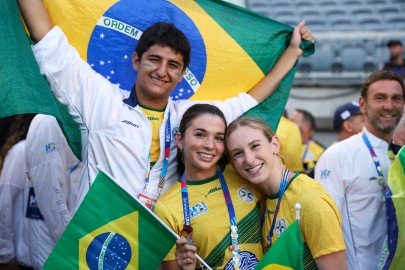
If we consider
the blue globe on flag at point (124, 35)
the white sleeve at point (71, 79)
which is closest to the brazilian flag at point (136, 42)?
the blue globe on flag at point (124, 35)

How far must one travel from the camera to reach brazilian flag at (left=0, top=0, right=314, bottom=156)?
13.3 ft

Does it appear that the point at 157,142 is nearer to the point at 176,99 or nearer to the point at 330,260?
the point at 176,99

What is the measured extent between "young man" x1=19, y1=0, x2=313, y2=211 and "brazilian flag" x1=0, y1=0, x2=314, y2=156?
0.13 m

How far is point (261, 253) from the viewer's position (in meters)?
3.75

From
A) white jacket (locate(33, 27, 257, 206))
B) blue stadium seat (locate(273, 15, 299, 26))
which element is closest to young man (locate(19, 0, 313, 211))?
white jacket (locate(33, 27, 257, 206))

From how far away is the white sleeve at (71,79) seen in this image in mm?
3957

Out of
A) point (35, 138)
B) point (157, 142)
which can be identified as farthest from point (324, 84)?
point (157, 142)

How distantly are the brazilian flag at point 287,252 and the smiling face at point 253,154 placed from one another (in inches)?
16.4

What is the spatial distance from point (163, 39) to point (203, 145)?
26.8 inches

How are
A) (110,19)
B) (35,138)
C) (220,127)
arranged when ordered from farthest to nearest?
(35,138)
(110,19)
(220,127)

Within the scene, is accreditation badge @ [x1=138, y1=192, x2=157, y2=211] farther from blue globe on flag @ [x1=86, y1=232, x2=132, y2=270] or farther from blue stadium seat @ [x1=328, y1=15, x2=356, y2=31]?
blue stadium seat @ [x1=328, y1=15, x2=356, y2=31]

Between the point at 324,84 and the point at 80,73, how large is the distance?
8.51 metres

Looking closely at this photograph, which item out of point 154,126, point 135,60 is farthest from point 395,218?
point 135,60

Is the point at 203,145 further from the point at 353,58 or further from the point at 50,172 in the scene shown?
the point at 353,58
